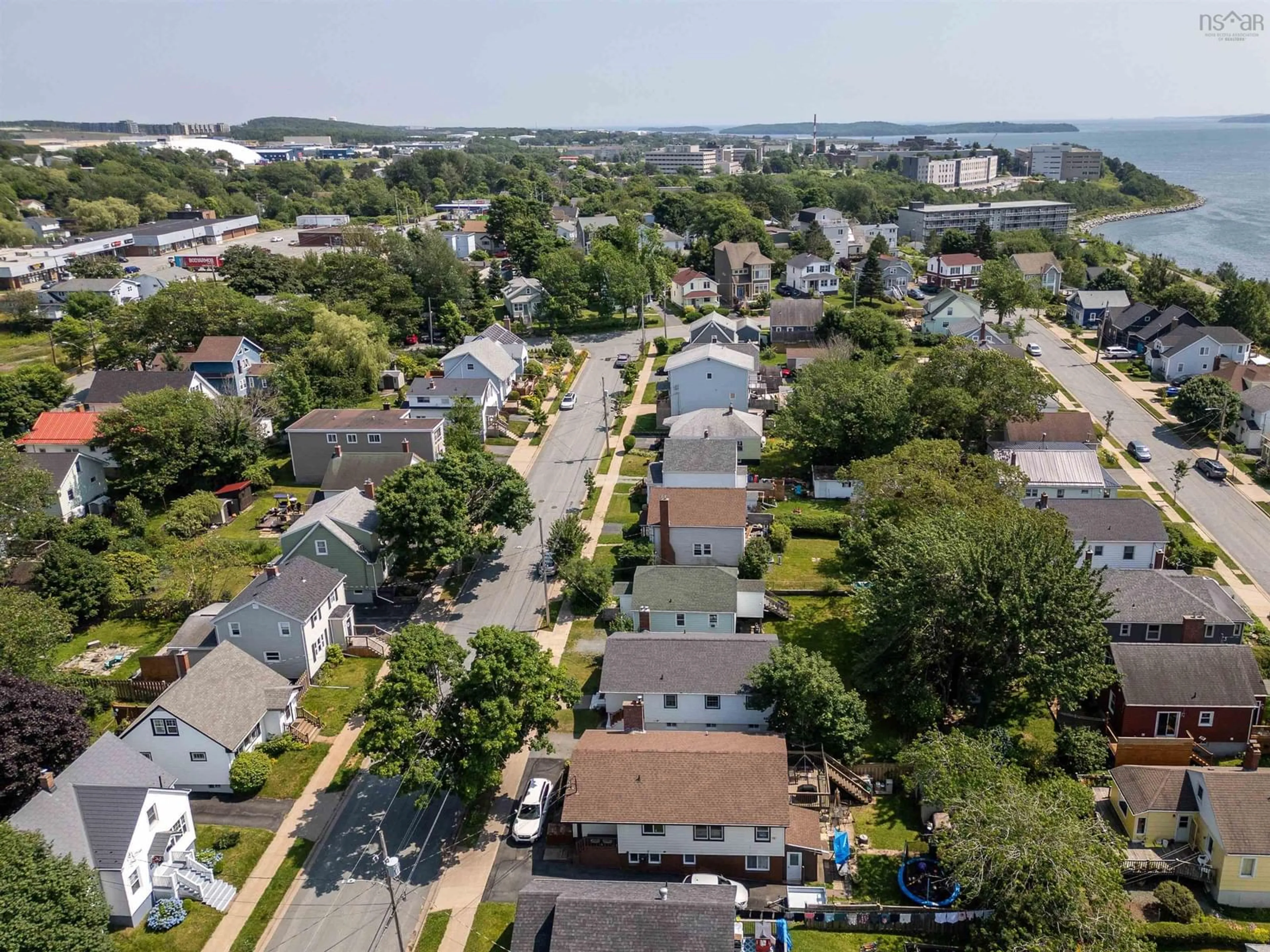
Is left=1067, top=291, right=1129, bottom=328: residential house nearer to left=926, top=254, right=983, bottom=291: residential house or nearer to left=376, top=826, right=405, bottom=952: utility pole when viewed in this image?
Answer: left=926, top=254, right=983, bottom=291: residential house

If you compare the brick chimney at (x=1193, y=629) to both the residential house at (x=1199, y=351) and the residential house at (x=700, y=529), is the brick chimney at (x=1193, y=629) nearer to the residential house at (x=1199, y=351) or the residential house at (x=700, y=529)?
the residential house at (x=700, y=529)

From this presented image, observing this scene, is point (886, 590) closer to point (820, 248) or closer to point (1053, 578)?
point (1053, 578)

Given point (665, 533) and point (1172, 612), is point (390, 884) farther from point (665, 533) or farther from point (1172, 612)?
point (1172, 612)

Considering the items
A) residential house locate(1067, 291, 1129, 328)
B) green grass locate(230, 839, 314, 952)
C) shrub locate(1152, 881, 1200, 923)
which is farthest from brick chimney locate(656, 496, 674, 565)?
residential house locate(1067, 291, 1129, 328)

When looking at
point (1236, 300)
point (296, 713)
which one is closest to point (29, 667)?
point (296, 713)

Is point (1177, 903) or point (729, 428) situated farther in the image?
point (729, 428)

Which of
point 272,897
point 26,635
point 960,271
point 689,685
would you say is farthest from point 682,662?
point 960,271

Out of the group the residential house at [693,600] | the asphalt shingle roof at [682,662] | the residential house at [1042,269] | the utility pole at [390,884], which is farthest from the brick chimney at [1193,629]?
the residential house at [1042,269]
